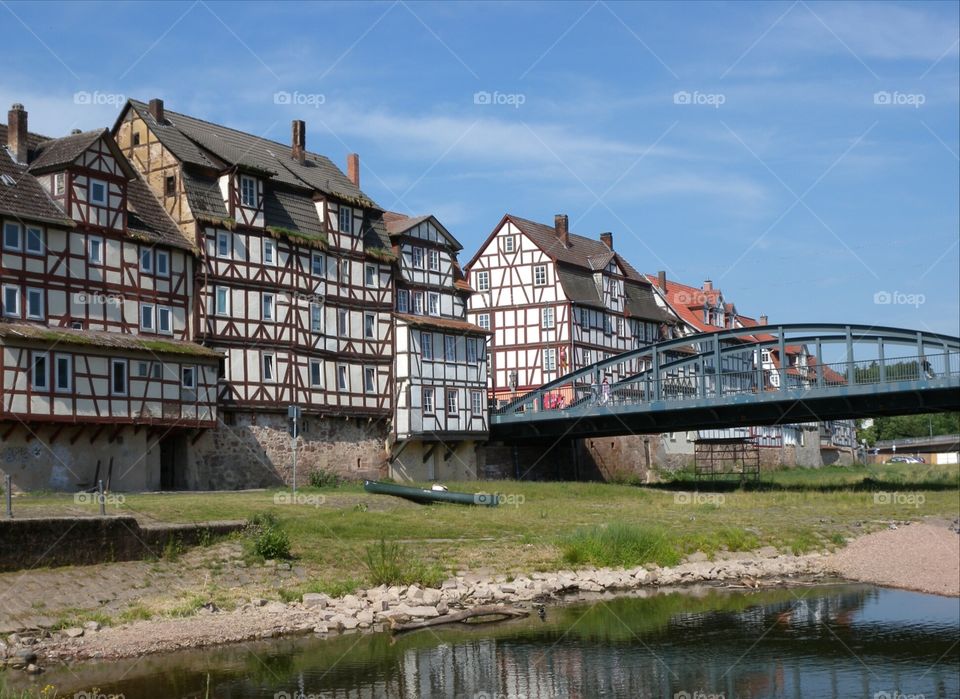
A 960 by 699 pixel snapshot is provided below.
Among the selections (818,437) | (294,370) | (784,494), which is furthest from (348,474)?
(818,437)

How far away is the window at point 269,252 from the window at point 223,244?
5.84 feet

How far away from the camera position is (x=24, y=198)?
39.5 metres

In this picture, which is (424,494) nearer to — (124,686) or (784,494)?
(784,494)

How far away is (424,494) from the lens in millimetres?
41969

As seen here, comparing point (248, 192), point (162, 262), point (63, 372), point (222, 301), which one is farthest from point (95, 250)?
point (248, 192)

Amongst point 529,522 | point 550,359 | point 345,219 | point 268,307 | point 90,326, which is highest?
point 345,219

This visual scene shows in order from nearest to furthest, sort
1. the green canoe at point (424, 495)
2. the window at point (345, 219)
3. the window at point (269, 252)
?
the green canoe at point (424, 495)
the window at point (269, 252)
the window at point (345, 219)

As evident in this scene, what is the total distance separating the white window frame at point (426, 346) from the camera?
177ft

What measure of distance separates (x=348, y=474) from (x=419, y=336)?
7.35 metres

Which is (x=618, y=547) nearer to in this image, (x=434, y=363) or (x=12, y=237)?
(x=12, y=237)

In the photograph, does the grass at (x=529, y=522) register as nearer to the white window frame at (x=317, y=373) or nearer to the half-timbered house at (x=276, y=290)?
the half-timbered house at (x=276, y=290)

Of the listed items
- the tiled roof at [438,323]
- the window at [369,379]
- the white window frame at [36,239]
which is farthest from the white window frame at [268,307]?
the white window frame at [36,239]

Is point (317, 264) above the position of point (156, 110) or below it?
below

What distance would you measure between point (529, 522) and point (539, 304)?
3364cm
